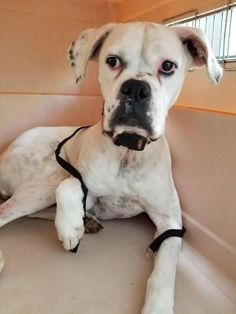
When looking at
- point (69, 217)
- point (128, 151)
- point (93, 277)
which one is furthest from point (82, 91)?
point (93, 277)

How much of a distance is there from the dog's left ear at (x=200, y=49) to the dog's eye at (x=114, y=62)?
217 mm

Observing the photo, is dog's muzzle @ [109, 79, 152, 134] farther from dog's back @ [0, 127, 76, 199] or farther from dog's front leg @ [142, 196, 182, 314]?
dog's back @ [0, 127, 76, 199]

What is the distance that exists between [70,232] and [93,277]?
137 millimetres

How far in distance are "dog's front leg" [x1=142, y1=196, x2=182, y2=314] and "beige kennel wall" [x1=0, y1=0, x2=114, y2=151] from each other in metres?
0.93

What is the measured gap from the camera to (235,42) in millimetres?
1216

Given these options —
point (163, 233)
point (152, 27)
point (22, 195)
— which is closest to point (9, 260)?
point (22, 195)

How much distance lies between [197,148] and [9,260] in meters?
0.69

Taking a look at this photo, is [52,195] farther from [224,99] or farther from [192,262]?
[224,99]

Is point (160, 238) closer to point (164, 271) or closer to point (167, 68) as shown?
point (164, 271)

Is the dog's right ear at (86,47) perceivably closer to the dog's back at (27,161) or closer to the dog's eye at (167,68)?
the dog's eye at (167,68)

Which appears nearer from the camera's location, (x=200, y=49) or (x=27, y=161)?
(x=200, y=49)

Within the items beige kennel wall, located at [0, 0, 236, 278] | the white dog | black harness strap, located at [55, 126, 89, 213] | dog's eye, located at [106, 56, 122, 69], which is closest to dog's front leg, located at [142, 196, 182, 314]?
the white dog

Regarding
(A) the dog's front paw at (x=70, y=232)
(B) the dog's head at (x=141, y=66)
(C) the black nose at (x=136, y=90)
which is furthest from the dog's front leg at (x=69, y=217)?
(C) the black nose at (x=136, y=90)

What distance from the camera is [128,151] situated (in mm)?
1079
